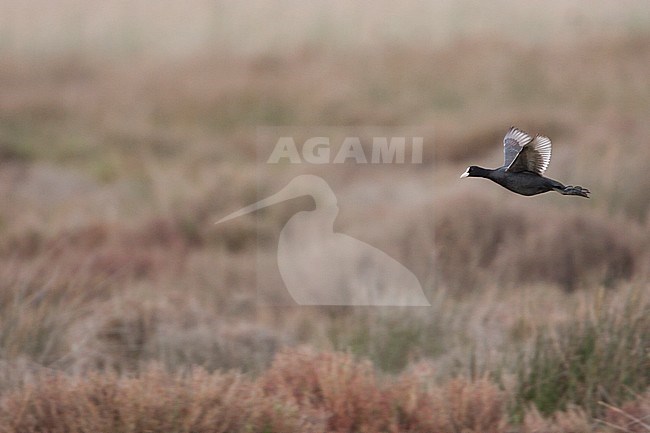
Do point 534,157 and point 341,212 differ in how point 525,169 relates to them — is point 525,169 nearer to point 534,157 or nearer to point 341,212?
point 534,157

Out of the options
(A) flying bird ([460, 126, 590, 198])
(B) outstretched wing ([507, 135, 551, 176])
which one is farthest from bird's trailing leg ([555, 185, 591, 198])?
(B) outstretched wing ([507, 135, 551, 176])

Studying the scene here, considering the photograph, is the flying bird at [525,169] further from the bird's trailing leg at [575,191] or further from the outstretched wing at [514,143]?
the bird's trailing leg at [575,191]

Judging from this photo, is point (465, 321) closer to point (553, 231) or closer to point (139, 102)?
point (553, 231)

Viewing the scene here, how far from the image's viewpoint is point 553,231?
10984 millimetres

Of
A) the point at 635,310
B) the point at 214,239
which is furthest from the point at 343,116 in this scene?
the point at 635,310

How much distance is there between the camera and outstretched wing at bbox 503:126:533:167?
10.7 feet

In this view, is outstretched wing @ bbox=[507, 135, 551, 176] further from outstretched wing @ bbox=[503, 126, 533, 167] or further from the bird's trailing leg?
the bird's trailing leg

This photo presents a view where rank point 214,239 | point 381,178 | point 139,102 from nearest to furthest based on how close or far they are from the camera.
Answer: point 214,239 → point 381,178 → point 139,102

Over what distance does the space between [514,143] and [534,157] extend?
6.3 inches

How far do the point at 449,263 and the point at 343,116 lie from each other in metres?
17.8

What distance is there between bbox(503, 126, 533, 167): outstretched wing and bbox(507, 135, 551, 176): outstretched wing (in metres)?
0.02

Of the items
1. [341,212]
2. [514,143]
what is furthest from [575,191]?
[341,212]

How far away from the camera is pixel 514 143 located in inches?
132

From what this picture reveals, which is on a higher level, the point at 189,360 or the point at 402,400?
the point at 402,400
